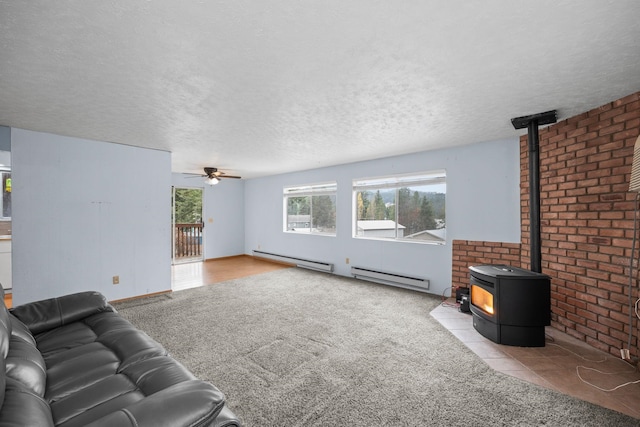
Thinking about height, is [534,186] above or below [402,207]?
above

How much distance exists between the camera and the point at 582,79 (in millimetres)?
2080

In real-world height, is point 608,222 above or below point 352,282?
above

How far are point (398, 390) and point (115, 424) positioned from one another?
180 centimetres

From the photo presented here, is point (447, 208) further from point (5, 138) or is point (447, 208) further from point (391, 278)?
point (5, 138)

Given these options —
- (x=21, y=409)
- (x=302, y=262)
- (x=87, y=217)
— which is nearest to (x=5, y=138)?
(x=87, y=217)

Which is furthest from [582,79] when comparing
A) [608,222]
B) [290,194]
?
[290,194]

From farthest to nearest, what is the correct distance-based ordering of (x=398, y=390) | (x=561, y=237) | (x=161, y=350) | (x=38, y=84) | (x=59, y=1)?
(x=561, y=237)
(x=38, y=84)
(x=398, y=390)
(x=161, y=350)
(x=59, y=1)

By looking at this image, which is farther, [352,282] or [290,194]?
[290,194]

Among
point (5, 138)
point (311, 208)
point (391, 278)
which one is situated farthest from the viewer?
point (311, 208)

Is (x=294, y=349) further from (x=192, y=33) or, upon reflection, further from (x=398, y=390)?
(x=192, y=33)

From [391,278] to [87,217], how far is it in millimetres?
4729

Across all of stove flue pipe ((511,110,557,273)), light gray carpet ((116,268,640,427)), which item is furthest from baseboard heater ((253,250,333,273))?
stove flue pipe ((511,110,557,273))

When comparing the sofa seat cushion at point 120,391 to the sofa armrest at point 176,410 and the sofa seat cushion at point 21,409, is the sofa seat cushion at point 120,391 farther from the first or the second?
the sofa seat cushion at point 21,409

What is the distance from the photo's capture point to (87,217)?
385cm
